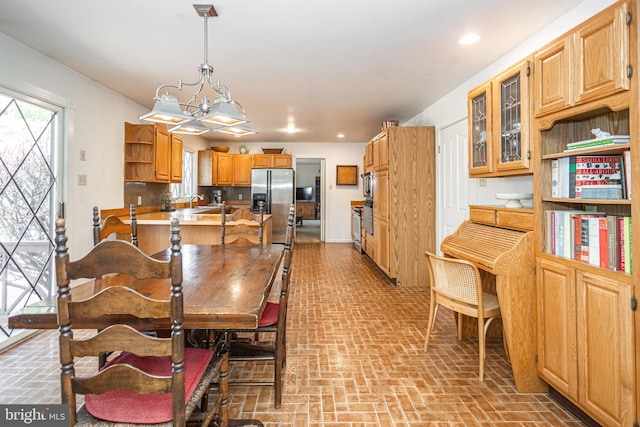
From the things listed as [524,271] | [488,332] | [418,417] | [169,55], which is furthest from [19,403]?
[488,332]

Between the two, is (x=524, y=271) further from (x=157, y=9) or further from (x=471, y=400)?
(x=157, y=9)

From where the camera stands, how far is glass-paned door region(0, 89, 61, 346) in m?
2.75

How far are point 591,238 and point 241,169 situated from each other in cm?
682

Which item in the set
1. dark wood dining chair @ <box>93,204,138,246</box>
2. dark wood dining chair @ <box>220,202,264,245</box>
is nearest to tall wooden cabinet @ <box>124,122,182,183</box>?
dark wood dining chair @ <box>220,202,264,245</box>

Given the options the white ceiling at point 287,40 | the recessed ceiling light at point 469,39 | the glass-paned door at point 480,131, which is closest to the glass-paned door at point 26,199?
the white ceiling at point 287,40

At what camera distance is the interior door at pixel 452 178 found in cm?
389

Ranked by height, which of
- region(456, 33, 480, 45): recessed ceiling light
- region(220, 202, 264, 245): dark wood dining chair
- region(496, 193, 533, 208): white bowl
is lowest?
→ region(220, 202, 264, 245): dark wood dining chair

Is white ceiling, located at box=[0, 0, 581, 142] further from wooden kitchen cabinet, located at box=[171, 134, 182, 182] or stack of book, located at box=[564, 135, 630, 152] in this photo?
stack of book, located at box=[564, 135, 630, 152]

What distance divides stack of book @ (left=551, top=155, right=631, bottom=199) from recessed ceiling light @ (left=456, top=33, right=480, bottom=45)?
4.42 feet

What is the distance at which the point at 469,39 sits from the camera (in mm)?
2748

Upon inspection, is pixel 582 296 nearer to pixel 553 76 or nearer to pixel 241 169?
pixel 553 76

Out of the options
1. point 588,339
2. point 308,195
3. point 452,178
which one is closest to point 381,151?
point 452,178

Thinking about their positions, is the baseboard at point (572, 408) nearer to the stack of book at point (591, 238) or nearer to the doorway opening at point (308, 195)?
the stack of book at point (591, 238)

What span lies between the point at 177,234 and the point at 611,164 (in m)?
2.06
